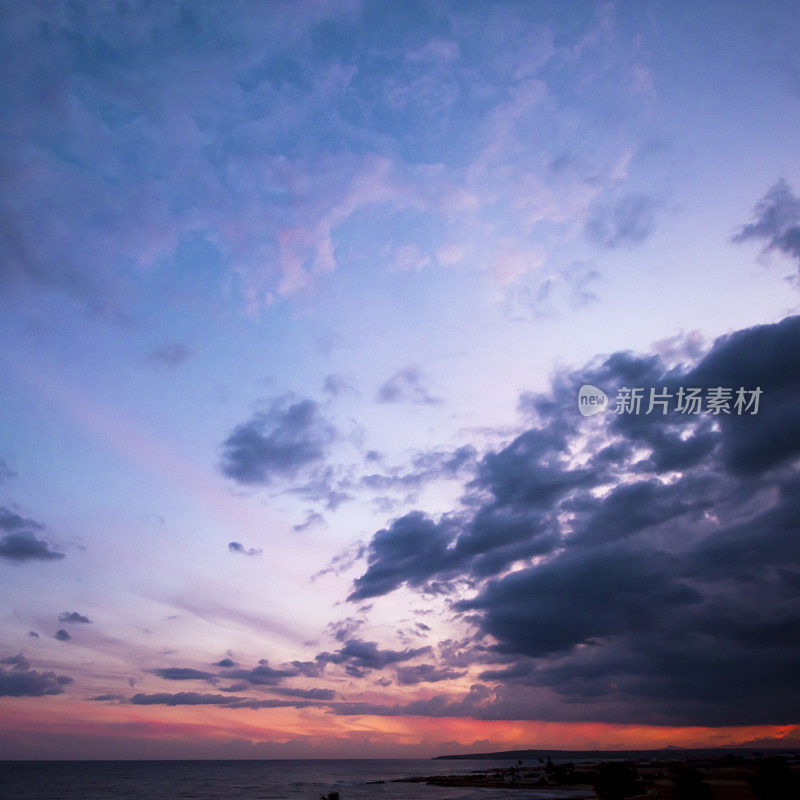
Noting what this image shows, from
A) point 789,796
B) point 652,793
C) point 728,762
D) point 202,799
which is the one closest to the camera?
point 789,796

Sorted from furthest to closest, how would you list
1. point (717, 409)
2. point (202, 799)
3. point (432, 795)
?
point (202, 799) → point (432, 795) → point (717, 409)

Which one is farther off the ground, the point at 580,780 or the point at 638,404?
the point at 638,404

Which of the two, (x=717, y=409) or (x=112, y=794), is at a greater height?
(x=717, y=409)

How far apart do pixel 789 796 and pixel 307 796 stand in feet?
393

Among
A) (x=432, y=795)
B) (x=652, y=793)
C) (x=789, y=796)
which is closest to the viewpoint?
(x=789, y=796)

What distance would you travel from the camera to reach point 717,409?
113ft

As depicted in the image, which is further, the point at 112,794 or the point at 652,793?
the point at 112,794

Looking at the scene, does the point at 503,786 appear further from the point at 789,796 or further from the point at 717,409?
the point at 717,409

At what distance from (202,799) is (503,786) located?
64.3 meters

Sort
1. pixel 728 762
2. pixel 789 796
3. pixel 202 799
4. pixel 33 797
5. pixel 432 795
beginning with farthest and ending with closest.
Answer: pixel 728 762
pixel 33 797
pixel 202 799
pixel 432 795
pixel 789 796

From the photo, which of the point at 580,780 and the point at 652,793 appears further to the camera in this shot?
the point at 580,780

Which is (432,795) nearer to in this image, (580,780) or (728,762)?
(580,780)

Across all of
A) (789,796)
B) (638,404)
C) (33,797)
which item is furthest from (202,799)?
(638,404)

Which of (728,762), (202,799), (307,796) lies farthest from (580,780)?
(202,799)
